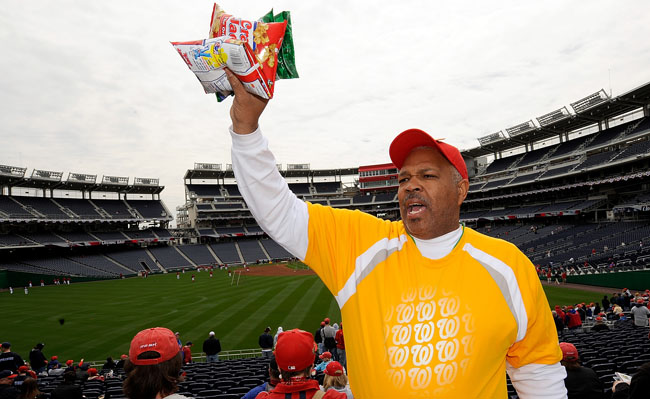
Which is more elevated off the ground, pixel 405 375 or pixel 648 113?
pixel 648 113

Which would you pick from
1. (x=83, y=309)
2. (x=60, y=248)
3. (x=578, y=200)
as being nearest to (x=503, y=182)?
(x=578, y=200)

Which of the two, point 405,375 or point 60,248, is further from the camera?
point 60,248

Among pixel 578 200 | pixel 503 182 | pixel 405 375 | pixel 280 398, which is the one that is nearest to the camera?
pixel 405 375

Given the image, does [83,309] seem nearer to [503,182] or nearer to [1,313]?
[1,313]

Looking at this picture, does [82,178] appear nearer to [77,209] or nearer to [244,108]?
[77,209]

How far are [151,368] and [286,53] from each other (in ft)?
7.40

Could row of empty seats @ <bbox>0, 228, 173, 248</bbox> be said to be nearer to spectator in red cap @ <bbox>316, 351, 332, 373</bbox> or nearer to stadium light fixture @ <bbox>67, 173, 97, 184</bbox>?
stadium light fixture @ <bbox>67, 173, 97, 184</bbox>

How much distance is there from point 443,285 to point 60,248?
6451 centimetres

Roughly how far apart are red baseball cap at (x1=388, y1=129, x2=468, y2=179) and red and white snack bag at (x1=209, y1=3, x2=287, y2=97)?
812 mm

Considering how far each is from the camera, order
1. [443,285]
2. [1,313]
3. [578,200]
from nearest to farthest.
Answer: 1. [443,285]
2. [1,313]
3. [578,200]

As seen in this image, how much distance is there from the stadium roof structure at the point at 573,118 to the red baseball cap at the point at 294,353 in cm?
4996

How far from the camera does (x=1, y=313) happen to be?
2444 centimetres

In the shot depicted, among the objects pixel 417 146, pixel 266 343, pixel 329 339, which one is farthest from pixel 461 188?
pixel 266 343

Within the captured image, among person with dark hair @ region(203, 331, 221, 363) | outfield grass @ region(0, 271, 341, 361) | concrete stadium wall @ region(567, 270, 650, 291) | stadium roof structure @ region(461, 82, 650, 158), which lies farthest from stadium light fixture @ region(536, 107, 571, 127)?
person with dark hair @ region(203, 331, 221, 363)
